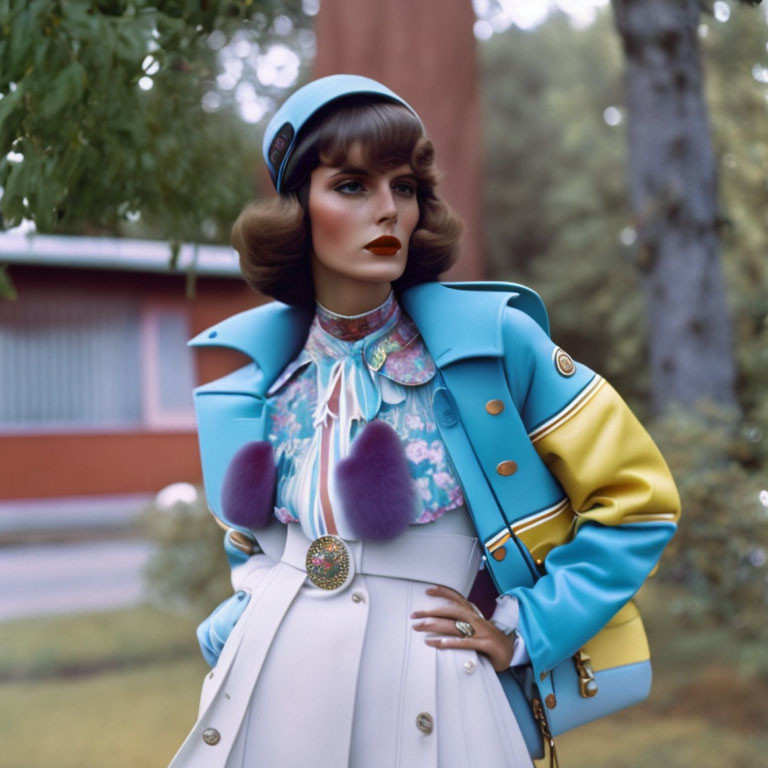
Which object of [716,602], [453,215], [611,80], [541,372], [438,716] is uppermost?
[611,80]

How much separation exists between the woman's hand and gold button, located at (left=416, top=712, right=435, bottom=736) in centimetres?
14

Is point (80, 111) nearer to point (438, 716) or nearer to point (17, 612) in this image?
point (438, 716)

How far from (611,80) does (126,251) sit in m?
12.2

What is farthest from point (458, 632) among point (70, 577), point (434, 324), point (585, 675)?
point (70, 577)

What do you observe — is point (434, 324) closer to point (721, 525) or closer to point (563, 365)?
point (563, 365)

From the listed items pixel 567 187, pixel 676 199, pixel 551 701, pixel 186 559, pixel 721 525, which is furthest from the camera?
pixel 567 187

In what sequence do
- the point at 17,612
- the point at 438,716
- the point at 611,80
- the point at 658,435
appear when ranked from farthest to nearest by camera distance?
the point at 611,80 → the point at 17,612 → the point at 658,435 → the point at 438,716

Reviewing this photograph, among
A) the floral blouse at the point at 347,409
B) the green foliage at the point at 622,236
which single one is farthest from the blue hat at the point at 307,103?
the green foliage at the point at 622,236

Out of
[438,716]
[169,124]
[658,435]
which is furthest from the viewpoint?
[658,435]

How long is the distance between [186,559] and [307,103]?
5466mm

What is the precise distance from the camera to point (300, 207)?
218 cm

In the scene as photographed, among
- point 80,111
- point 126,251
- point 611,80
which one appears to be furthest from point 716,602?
point 611,80

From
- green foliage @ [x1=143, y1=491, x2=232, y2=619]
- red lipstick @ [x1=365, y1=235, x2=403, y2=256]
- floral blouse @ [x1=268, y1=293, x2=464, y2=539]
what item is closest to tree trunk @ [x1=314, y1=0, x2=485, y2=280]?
floral blouse @ [x1=268, y1=293, x2=464, y2=539]

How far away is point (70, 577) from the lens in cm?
1127
